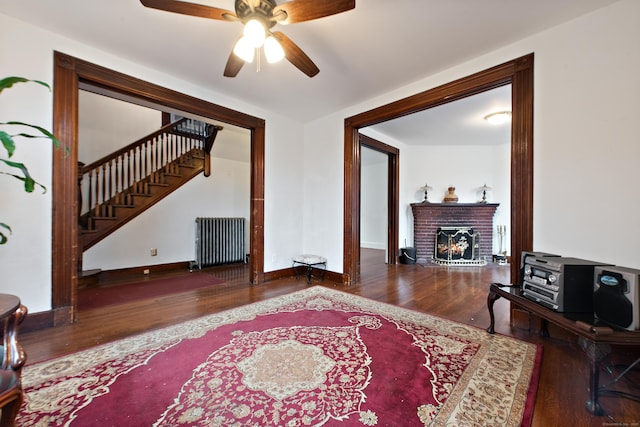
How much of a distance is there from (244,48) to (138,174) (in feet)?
12.2

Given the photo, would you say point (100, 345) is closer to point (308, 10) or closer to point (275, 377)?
point (275, 377)

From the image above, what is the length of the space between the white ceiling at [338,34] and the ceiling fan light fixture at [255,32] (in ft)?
1.51

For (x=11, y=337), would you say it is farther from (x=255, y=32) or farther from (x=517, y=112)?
(x=517, y=112)

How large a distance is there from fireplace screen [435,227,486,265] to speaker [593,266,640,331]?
407 centimetres

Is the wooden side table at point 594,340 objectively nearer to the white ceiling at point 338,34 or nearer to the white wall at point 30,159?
the white ceiling at point 338,34

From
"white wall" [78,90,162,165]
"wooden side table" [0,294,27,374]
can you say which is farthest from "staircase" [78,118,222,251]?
"wooden side table" [0,294,27,374]

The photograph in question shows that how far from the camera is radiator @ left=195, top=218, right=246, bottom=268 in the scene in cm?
473

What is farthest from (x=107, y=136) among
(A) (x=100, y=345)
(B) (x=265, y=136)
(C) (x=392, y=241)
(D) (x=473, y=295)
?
(D) (x=473, y=295)

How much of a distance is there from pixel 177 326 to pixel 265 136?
2.81m

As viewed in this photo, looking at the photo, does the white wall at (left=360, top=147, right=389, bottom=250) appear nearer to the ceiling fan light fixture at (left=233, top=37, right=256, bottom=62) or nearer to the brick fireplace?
the brick fireplace

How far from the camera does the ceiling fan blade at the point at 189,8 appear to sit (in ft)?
4.85

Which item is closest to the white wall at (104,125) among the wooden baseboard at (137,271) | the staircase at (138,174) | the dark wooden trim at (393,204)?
the staircase at (138,174)

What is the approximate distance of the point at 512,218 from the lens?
234cm

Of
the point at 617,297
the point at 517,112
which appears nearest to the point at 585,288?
the point at 617,297
